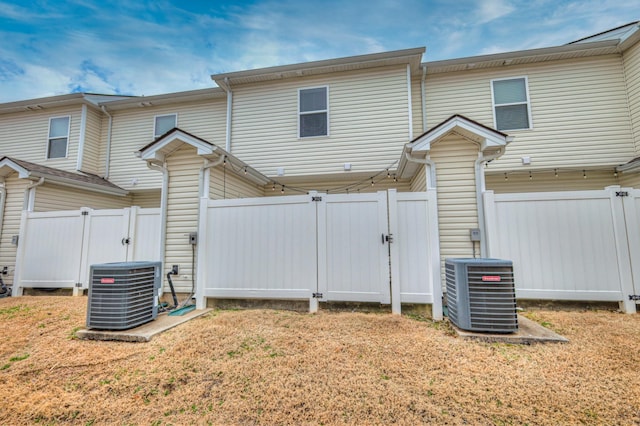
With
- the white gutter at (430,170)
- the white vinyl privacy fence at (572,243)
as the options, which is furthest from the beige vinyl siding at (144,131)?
the white vinyl privacy fence at (572,243)

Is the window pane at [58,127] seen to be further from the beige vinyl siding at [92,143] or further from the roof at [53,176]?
the roof at [53,176]

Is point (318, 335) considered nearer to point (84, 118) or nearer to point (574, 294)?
point (574, 294)

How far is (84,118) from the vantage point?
868 cm

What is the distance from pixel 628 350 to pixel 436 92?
6.65 meters

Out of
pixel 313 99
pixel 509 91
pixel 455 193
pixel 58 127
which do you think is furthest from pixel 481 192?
pixel 58 127

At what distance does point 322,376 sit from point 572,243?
444 cm

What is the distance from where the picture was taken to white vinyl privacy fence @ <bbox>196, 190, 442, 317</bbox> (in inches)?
163

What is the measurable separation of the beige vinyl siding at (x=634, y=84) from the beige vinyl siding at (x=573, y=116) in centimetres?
10

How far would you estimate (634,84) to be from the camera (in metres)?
6.43

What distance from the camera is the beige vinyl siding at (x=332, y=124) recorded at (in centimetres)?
711

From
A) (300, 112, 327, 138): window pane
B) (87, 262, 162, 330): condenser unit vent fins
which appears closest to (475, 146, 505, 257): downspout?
(300, 112, 327, 138): window pane

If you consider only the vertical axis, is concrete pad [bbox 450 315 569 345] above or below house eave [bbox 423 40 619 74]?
below

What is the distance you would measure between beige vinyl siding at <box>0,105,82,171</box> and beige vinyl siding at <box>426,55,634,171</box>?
39.3ft

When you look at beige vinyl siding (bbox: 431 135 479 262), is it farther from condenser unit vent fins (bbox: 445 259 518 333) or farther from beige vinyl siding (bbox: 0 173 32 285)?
beige vinyl siding (bbox: 0 173 32 285)
